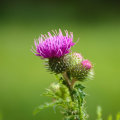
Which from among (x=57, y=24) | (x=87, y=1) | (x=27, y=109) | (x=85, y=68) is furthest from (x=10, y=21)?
(x=85, y=68)

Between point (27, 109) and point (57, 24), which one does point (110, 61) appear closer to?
point (27, 109)

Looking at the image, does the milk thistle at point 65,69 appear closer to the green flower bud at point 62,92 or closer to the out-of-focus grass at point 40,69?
the green flower bud at point 62,92

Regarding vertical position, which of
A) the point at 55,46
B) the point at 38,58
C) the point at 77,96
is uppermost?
the point at 38,58

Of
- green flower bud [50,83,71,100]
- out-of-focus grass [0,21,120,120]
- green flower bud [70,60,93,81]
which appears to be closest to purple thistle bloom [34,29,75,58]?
green flower bud [70,60,93,81]

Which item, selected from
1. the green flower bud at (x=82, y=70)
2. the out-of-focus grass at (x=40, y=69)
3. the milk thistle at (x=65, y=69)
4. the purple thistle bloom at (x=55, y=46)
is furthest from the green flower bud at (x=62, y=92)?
the out-of-focus grass at (x=40, y=69)

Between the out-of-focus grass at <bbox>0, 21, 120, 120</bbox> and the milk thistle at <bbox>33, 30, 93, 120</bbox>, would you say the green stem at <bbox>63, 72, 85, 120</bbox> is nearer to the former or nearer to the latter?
the milk thistle at <bbox>33, 30, 93, 120</bbox>

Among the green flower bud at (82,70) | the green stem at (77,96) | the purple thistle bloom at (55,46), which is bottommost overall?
the green stem at (77,96)

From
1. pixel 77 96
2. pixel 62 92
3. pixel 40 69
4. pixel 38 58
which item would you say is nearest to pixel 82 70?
pixel 62 92

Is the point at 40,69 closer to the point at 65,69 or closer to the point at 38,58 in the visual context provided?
the point at 38,58
